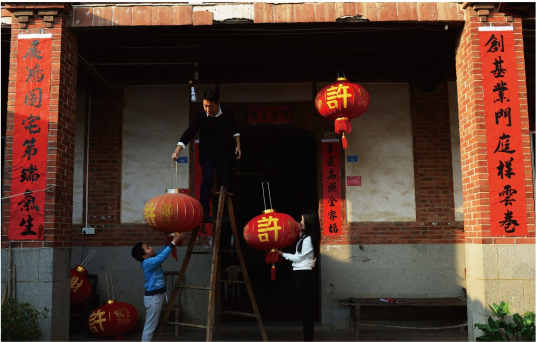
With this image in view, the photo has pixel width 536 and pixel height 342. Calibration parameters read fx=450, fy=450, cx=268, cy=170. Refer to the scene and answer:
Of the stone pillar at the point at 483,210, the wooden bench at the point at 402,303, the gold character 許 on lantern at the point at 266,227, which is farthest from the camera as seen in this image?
the wooden bench at the point at 402,303

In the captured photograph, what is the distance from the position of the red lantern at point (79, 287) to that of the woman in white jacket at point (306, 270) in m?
2.70

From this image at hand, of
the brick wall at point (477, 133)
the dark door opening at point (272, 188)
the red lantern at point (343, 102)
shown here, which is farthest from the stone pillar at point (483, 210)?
the dark door opening at point (272, 188)

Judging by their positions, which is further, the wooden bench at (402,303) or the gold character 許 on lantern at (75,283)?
the wooden bench at (402,303)

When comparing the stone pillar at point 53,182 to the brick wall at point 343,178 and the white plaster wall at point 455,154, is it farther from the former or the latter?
the white plaster wall at point 455,154

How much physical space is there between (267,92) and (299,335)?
3582mm

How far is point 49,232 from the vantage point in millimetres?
4777

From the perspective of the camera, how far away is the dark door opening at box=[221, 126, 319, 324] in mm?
8953

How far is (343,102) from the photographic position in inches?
210

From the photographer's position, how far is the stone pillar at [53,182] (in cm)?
471

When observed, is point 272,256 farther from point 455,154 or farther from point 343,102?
point 455,154

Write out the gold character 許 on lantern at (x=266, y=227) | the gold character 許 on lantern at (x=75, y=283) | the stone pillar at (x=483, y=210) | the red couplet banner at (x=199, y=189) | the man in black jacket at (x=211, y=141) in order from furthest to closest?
the red couplet banner at (x=199, y=189) < the gold character 許 on lantern at (x=75, y=283) < the man in black jacket at (x=211, y=141) < the gold character 許 on lantern at (x=266, y=227) < the stone pillar at (x=483, y=210)

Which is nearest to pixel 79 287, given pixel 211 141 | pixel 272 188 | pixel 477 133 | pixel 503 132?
pixel 211 141

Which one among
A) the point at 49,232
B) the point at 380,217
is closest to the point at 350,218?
the point at 380,217

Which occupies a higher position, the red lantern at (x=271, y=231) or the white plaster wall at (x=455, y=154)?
the white plaster wall at (x=455, y=154)
